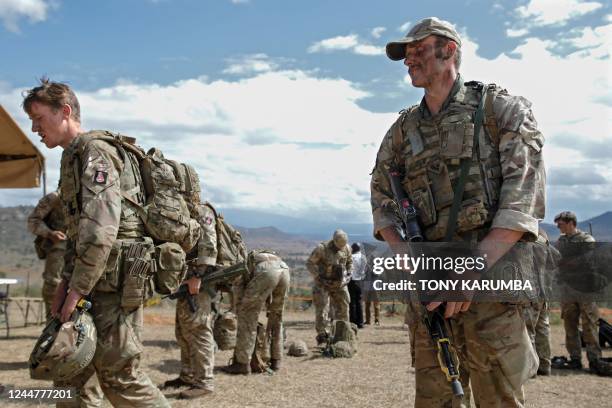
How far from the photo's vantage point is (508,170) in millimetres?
2754

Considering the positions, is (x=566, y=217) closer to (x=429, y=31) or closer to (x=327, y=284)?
(x=327, y=284)

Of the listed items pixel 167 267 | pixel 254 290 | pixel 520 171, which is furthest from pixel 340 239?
pixel 520 171

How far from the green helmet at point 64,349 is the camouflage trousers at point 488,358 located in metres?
1.94

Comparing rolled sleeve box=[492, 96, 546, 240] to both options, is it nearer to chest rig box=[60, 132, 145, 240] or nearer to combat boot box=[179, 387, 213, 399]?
chest rig box=[60, 132, 145, 240]

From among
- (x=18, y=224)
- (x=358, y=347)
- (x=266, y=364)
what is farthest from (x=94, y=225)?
(x=18, y=224)

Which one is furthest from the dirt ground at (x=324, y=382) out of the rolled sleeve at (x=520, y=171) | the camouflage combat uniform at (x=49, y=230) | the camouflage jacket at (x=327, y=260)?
the rolled sleeve at (x=520, y=171)

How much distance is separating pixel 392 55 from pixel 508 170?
0.93m

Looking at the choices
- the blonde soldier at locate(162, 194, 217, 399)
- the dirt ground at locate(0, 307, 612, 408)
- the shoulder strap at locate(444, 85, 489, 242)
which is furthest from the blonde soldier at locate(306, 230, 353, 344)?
the shoulder strap at locate(444, 85, 489, 242)

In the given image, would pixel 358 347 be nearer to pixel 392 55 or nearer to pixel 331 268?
pixel 331 268

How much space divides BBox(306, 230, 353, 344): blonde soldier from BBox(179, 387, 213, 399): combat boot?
5374 millimetres

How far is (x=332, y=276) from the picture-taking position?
11.9m

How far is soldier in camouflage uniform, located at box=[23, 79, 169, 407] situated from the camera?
3.28 m

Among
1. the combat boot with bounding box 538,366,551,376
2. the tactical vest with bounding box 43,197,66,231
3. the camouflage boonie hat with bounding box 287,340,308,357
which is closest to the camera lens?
the combat boot with bounding box 538,366,551,376

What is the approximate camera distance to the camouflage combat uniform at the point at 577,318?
8.56 meters
